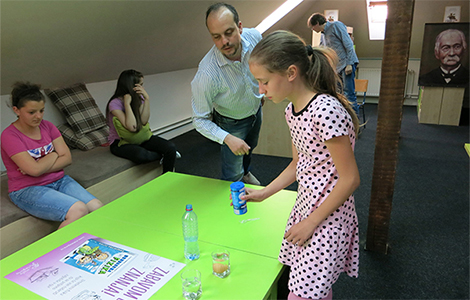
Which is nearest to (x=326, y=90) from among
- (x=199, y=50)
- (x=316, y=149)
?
(x=316, y=149)

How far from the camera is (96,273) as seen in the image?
1267 mm

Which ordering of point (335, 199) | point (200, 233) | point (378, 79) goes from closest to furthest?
1. point (335, 199)
2. point (200, 233)
3. point (378, 79)

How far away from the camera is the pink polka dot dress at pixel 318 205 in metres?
1.06

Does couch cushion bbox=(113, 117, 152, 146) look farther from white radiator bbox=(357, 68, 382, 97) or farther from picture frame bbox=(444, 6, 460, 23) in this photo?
picture frame bbox=(444, 6, 460, 23)

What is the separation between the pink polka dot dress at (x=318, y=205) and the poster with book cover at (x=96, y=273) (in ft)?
1.58

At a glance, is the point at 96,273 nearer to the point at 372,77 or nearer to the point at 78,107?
the point at 78,107

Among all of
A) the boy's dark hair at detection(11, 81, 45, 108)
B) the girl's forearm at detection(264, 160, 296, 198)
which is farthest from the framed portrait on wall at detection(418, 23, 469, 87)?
the boy's dark hair at detection(11, 81, 45, 108)

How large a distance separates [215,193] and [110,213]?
57cm

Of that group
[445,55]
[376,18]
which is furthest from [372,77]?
[445,55]

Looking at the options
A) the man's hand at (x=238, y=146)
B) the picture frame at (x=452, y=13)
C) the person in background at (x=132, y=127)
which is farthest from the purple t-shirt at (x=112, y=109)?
the picture frame at (x=452, y=13)

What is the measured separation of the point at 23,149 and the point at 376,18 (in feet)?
21.0

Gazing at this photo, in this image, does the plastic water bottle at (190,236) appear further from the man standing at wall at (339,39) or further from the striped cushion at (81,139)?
the man standing at wall at (339,39)

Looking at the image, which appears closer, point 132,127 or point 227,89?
point 227,89

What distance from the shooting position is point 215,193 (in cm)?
192
